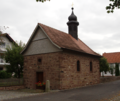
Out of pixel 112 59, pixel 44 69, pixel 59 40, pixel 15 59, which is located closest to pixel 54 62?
pixel 44 69

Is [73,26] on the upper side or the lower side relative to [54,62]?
upper

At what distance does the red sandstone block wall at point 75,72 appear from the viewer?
608 inches

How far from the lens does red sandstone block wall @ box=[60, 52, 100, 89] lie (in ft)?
50.7

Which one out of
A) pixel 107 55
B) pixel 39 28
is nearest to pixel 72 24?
pixel 39 28

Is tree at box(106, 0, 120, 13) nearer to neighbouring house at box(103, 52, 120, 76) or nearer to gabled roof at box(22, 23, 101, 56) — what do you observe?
gabled roof at box(22, 23, 101, 56)

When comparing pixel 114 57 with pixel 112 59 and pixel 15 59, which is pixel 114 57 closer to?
pixel 112 59

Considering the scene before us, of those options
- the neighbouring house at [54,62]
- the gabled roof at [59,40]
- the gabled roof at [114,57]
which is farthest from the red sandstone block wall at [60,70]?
the gabled roof at [114,57]

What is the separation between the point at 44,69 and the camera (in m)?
16.5

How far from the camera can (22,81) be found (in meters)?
18.4

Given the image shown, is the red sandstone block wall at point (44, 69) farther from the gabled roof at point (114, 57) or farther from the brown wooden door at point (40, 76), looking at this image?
the gabled roof at point (114, 57)

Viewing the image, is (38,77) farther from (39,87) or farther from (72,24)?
(72,24)

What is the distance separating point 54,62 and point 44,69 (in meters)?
1.61

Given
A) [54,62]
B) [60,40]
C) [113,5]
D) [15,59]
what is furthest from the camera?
[15,59]

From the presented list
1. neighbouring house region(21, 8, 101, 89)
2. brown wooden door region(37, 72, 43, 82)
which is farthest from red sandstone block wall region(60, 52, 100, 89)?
brown wooden door region(37, 72, 43, 82)
